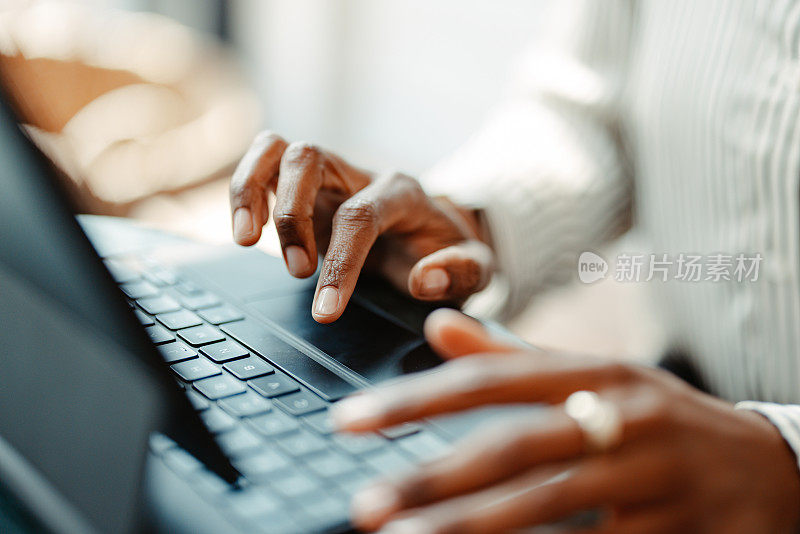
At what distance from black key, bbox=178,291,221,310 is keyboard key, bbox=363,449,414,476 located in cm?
17

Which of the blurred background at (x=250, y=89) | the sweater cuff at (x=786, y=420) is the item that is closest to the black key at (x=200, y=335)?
the sweater cuff at (x=786, y=420)

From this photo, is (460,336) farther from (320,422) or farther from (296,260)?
(296,260)

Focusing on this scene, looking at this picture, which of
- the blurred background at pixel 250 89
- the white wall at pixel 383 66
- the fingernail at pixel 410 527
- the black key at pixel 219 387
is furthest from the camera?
the white wall at pixel 383 66

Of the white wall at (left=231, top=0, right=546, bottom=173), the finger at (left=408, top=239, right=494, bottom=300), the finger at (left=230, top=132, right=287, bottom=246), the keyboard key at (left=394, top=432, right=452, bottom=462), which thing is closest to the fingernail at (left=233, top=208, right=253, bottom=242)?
the finger at (left=230, top=132, right=287, bottom=246)

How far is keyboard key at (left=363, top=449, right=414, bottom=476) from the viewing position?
249 millimetres

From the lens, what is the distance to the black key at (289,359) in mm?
306

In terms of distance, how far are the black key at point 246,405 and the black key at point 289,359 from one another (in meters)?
0.02

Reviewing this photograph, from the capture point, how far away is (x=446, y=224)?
1.71 ft

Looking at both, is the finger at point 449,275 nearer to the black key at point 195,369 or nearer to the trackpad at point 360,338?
the trackpad at point 360,338

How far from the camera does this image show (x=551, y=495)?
20cm

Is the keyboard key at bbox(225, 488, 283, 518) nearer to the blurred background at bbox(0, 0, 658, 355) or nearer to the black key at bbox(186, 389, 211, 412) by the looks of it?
the black key at bbox(186, 389, 211, 412)

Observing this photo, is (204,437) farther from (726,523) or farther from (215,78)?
(215,78)

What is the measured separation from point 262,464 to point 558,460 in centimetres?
10

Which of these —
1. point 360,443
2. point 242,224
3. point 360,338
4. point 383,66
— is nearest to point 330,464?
point 360,443
